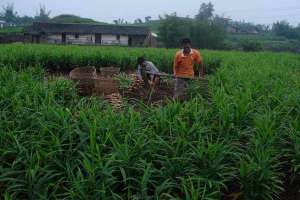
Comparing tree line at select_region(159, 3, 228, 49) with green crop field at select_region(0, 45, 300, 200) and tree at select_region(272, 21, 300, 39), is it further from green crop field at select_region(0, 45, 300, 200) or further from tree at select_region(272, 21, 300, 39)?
green crop field at select_region(0, 45, 300, 200)

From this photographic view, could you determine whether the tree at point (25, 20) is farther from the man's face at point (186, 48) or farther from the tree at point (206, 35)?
the man's face at point (186, 48)

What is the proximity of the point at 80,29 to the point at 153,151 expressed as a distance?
37.6m

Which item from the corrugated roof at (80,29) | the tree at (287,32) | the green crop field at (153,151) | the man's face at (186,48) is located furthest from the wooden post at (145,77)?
the tree at (287,32)

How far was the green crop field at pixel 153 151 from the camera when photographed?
331 centimetres

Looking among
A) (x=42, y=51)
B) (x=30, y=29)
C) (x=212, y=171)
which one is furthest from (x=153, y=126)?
(x=30, y=29)

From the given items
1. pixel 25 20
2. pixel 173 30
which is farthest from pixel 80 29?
pixel 25 20

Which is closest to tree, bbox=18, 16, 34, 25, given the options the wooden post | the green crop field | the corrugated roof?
the corrugated roof

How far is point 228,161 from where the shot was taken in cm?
384

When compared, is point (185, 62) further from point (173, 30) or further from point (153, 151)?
point (173, 30)

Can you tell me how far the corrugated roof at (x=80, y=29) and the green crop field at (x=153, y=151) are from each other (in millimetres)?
35377

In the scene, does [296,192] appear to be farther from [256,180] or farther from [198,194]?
[198,194]

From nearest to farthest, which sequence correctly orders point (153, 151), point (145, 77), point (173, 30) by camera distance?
point (153, 151)
point (145, 77)
point (173, 30)

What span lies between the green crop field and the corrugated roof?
116 ft

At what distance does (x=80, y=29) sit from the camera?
4019cm
